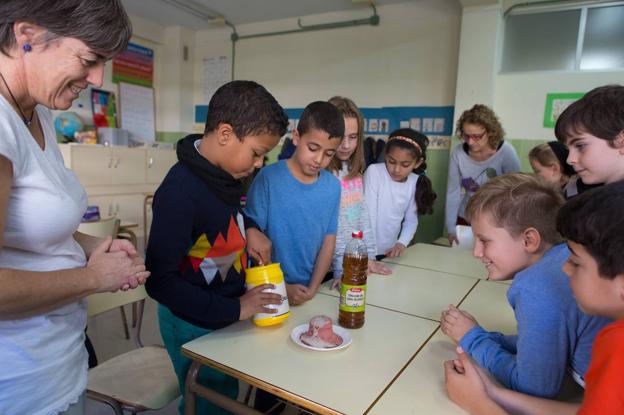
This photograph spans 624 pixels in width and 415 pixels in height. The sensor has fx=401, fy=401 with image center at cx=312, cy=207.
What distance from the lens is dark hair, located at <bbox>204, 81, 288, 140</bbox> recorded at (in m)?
1.09

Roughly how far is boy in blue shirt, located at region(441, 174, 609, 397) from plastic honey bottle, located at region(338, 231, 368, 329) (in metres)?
0.24

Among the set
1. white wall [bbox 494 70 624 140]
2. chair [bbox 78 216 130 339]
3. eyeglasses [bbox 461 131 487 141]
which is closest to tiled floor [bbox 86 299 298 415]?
chair [bbox 78 216 130 339]

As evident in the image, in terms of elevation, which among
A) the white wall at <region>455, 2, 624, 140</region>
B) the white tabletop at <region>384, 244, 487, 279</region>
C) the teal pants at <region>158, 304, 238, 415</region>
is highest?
the white wall at <region>455, 2, 624, 140</region>

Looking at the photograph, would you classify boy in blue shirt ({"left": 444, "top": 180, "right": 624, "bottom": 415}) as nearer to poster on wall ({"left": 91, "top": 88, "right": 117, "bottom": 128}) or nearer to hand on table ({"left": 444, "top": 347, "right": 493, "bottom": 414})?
hand on table ({"left": 444, "top": 347, "right": 493, "bottom": 414})

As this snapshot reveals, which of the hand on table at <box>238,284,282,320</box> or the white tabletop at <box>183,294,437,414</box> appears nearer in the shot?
the white tabletop at <box>183,294,437,414</box>

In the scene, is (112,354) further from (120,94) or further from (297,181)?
(120,94)

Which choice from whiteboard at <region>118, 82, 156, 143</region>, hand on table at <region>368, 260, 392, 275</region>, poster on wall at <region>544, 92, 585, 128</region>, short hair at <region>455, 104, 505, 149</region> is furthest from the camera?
whiteboard at <region>118, 82, 156, 143</region>

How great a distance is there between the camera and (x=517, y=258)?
0.99 meters

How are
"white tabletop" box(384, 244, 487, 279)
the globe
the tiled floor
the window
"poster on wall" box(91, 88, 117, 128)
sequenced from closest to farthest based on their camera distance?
1. "white tabletop" box(384, 244, 487, 279)
2. the tiled floor
3. the window
4. the globe
5. "poster on wall" box(91, 88, 117, 128)

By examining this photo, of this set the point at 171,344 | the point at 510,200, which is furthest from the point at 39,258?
the point at 510,200

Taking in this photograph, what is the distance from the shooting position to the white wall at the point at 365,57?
13.3ft

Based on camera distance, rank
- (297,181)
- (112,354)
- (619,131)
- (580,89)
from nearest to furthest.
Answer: (619,131) < (297,181) < (112,354) < (580,89)

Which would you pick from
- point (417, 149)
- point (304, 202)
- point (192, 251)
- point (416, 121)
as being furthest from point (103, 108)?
point (192, 251)

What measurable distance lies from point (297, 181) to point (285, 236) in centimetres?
22
